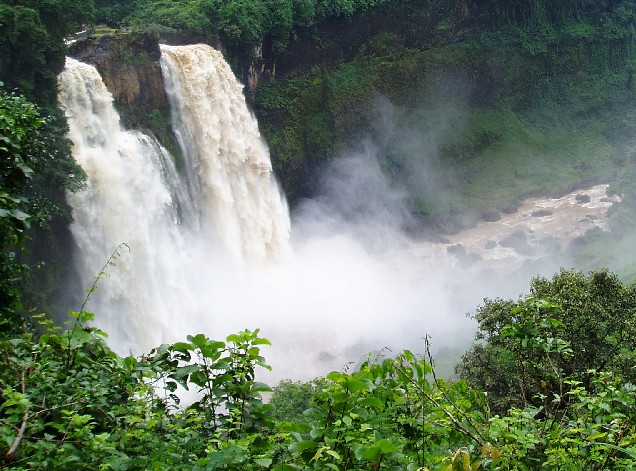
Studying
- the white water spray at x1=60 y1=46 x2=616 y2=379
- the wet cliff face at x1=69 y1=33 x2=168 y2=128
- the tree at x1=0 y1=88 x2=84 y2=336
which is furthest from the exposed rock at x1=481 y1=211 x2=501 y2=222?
the tree at x1=0 y1=88 x2=84 y2=336

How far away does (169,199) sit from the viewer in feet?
75.7

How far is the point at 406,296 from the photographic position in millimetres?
29297

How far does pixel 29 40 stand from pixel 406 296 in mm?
18130

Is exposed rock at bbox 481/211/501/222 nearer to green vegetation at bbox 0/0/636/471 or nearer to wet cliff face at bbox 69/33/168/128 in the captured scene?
green vegetation at bbox 0/0/636/471

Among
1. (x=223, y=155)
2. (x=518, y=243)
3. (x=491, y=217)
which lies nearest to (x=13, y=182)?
(x=223, y=155)

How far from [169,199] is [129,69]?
180 inches

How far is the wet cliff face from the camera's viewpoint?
2169 centimetres

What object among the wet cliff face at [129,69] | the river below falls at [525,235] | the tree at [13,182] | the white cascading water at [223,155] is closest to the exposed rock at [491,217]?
the river below falls at [525,235]

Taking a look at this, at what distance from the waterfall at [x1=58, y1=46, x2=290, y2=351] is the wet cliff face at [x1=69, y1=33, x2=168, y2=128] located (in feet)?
1.91

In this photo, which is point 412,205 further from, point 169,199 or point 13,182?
point 13,182

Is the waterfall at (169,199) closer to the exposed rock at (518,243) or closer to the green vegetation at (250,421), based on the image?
the exposed rock at (518,243)

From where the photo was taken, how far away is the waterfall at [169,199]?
20.2 metres

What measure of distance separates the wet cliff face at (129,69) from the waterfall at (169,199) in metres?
0.58

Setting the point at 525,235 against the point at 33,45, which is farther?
the point at 525,235
